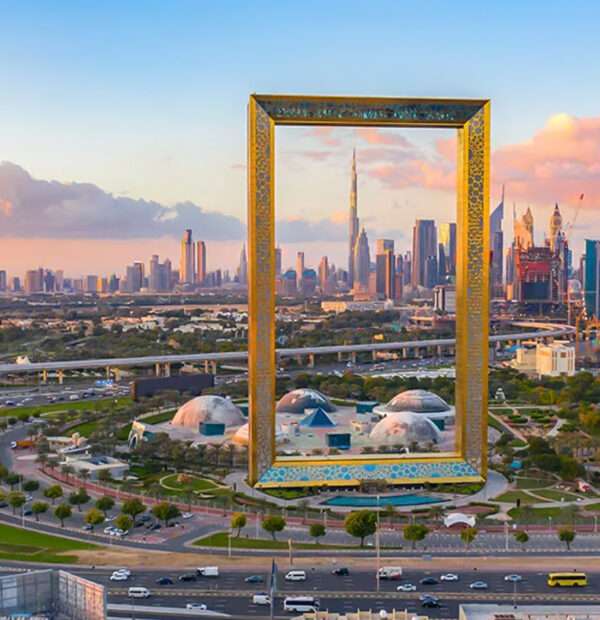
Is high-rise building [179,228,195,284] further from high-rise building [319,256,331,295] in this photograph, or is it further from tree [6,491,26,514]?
tree [6,491,26,514]

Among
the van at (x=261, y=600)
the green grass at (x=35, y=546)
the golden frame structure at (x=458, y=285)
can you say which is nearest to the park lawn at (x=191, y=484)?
the golden frame structure at (x=458, y=285)

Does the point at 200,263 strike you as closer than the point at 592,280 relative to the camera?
No

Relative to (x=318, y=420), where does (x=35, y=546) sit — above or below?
below

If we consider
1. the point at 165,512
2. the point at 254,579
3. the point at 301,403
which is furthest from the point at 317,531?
the point at 301,403

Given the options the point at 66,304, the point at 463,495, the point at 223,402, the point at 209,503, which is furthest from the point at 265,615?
the point at 66,304

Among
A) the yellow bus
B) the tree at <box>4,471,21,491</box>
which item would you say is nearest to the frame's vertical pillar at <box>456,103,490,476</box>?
the yellow bus

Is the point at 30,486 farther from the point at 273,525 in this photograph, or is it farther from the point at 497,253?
the point at 497,253

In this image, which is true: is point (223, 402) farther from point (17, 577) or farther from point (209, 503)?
point (17, 577)
